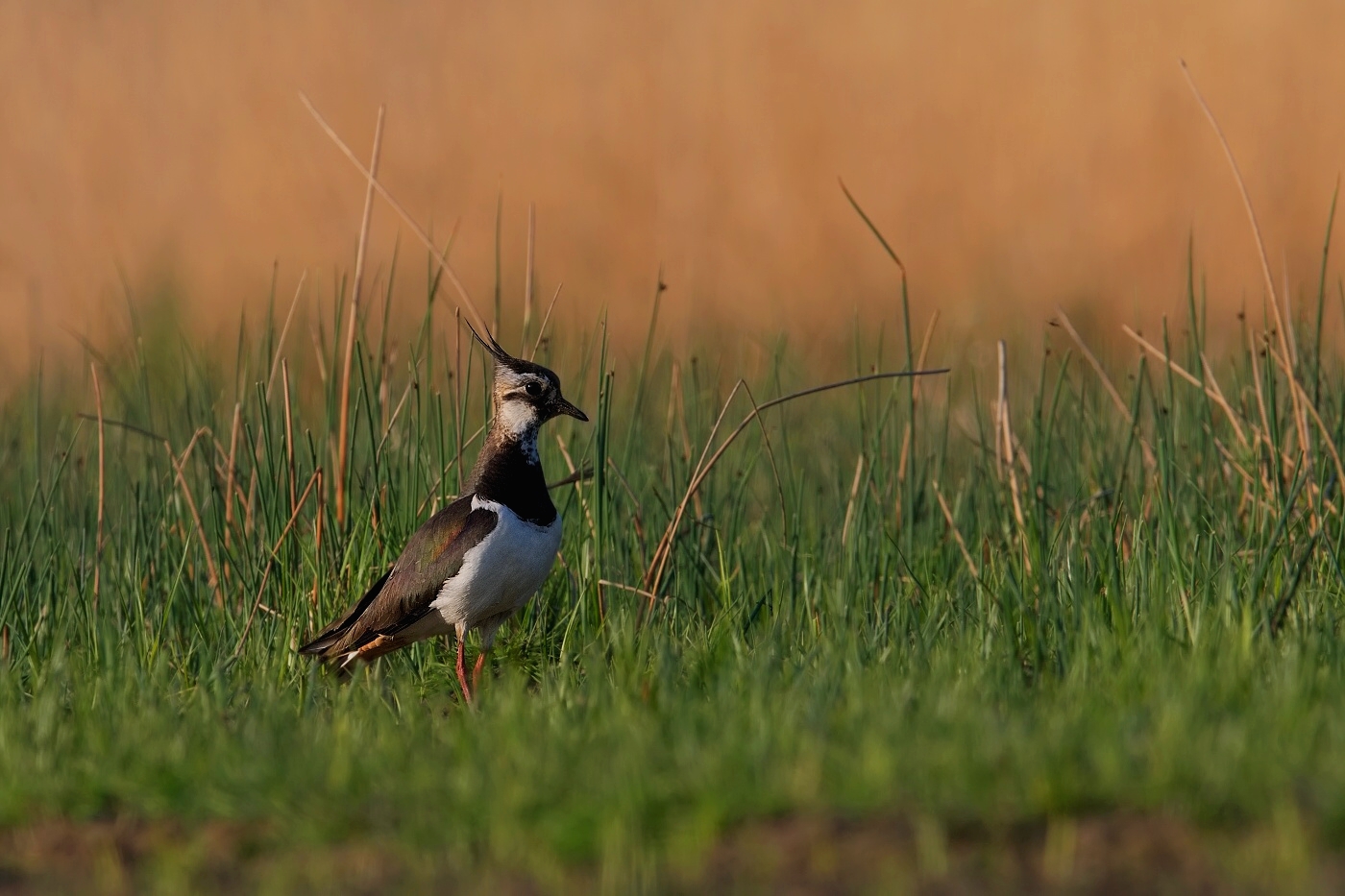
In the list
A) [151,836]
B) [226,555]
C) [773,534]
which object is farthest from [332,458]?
[151,836]

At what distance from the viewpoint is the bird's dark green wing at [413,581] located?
16.8ft

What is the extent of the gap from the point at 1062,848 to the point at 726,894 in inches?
24.4

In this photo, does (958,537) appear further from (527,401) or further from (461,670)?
(461,670)

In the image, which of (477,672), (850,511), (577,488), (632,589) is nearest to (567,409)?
(632,589)

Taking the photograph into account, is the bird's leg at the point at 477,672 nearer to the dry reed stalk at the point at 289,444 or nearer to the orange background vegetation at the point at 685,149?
the dry reed stalk at the point at 289,444

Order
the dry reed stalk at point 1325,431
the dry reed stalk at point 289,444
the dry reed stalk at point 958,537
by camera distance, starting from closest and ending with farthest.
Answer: the dry reed stalk at point 1325,431, the dry reed stalk at point 958,537, the dry reed stalk at point 289,444

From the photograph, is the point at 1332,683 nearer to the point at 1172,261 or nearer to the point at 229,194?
the point at 1172,261

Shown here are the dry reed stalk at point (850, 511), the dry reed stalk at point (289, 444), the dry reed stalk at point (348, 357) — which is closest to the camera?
the dry reed stalk at point (348, 357)

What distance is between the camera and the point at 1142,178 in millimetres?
11375

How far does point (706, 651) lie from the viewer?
15.9ft

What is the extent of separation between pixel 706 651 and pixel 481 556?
0.72 m

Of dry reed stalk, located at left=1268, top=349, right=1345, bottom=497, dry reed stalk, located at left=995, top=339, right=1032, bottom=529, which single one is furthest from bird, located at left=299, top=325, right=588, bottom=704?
dry reed stalk, located at left=1268, top=349, right=1345, bottom=497

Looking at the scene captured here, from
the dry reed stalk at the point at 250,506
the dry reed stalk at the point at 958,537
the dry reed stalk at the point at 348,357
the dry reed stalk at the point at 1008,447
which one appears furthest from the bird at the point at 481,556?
the dry reed stalk at the point at 1008,447

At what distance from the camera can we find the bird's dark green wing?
513cm
